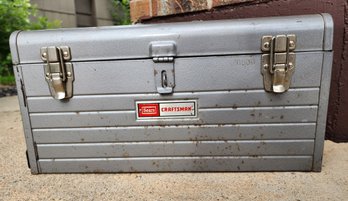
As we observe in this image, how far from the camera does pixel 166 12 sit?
1.67 metres

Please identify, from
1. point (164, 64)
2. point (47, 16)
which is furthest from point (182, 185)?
point (47, 16)

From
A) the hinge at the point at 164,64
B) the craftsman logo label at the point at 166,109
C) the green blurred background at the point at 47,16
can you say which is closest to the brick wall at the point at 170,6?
the hinge at the point at 164,64

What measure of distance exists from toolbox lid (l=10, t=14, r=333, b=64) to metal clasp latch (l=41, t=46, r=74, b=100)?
33 millimetres

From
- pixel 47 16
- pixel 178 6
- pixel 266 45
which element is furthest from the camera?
pixel 47 16

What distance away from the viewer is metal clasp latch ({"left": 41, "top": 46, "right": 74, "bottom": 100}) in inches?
44.8

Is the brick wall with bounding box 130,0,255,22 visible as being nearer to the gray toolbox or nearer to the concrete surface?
the gray toolbox

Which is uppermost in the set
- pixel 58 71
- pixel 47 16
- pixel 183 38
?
pixel 47 16

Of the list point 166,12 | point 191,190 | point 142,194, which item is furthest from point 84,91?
point 166,12

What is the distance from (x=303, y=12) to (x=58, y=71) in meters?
1.36

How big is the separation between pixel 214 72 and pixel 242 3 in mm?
651

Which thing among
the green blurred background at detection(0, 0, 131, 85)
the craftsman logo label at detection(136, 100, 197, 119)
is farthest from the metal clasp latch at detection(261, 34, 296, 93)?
the green blurred background at detection(0, 0, 131, 85)

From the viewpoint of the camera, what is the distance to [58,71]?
1.15 meters

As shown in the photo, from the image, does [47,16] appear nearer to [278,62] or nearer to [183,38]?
[183,38]

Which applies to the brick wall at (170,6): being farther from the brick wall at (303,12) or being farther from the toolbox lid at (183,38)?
the toolbox lid at (183,38)
